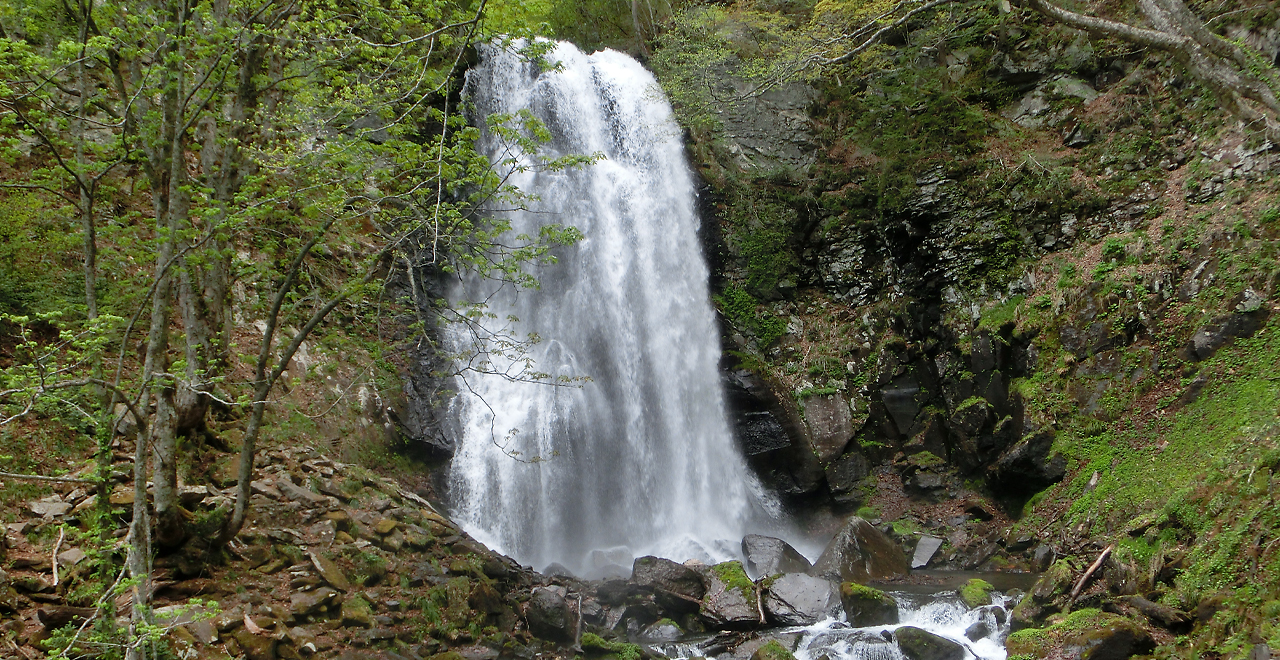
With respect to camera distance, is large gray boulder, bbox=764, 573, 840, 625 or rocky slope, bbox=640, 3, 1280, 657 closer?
rocky slope, bbox=640, 3, 1280, 657

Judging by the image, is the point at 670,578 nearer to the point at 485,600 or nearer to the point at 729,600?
the point at 729,600

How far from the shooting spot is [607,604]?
28.6ft

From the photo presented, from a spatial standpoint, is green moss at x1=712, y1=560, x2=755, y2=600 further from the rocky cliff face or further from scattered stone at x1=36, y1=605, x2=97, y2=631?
scattered stone at x1=36, y1=605, x2=97, y2=631

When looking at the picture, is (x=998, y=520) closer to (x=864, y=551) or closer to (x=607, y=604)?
(x=864, y=551)

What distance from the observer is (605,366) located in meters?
13.5

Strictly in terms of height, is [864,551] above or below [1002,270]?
below

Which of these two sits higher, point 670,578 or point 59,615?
point 59,615

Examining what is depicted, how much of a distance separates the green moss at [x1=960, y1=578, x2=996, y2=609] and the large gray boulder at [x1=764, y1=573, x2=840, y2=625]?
160 centimetres

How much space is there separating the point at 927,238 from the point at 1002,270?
5.52ft

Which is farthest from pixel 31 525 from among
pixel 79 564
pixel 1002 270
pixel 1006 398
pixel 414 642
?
pixel 1002 270

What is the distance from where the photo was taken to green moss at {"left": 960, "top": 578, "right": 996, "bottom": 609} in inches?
324

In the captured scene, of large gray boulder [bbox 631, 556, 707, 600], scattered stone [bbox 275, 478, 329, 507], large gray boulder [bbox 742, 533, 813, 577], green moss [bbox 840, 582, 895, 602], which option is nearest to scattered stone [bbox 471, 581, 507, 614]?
scattered stone [bbox 275, 478, 329, 507]

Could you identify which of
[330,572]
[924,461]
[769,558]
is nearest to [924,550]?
[924,461]

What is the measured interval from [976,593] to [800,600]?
7.37 ft
